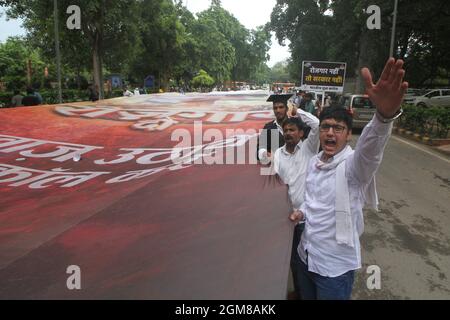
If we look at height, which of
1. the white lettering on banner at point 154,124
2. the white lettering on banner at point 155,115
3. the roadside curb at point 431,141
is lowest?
the roadside curb at point 431,141

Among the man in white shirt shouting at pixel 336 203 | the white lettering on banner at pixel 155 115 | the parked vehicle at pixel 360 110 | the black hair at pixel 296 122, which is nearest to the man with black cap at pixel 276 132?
the black hair at pixel 296 122

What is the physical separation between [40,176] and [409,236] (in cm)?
479

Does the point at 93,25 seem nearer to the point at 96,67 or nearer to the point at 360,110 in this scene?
the point at 96,67

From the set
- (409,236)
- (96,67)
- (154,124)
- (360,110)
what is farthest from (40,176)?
(96,67)

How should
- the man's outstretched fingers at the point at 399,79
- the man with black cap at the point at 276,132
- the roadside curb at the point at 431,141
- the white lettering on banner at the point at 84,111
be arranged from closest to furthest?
the man's outstretched fingers at the point at 399,79 → the man with black cap at the point at 276,132 → the white lettering on banner at the point at 84,111 → the roadside curb at the point at 431,141

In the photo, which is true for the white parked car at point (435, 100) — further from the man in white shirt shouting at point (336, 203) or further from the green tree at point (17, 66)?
the green tree at point (17, 66)

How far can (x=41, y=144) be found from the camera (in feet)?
16.6

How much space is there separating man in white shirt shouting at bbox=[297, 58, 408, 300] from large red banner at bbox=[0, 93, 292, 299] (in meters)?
0.22

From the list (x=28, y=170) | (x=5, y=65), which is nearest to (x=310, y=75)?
(x=28, y=170)

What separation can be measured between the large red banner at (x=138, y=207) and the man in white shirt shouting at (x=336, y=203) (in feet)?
0.71

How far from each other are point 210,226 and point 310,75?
44.0 ft

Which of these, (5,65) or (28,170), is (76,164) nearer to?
(28,170)

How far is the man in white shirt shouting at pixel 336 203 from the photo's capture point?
7.04ft

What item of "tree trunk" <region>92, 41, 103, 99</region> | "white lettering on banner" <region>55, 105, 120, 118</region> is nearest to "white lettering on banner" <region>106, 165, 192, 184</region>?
"white lettering on banner" <region>55, 105, 120, 118</region>
